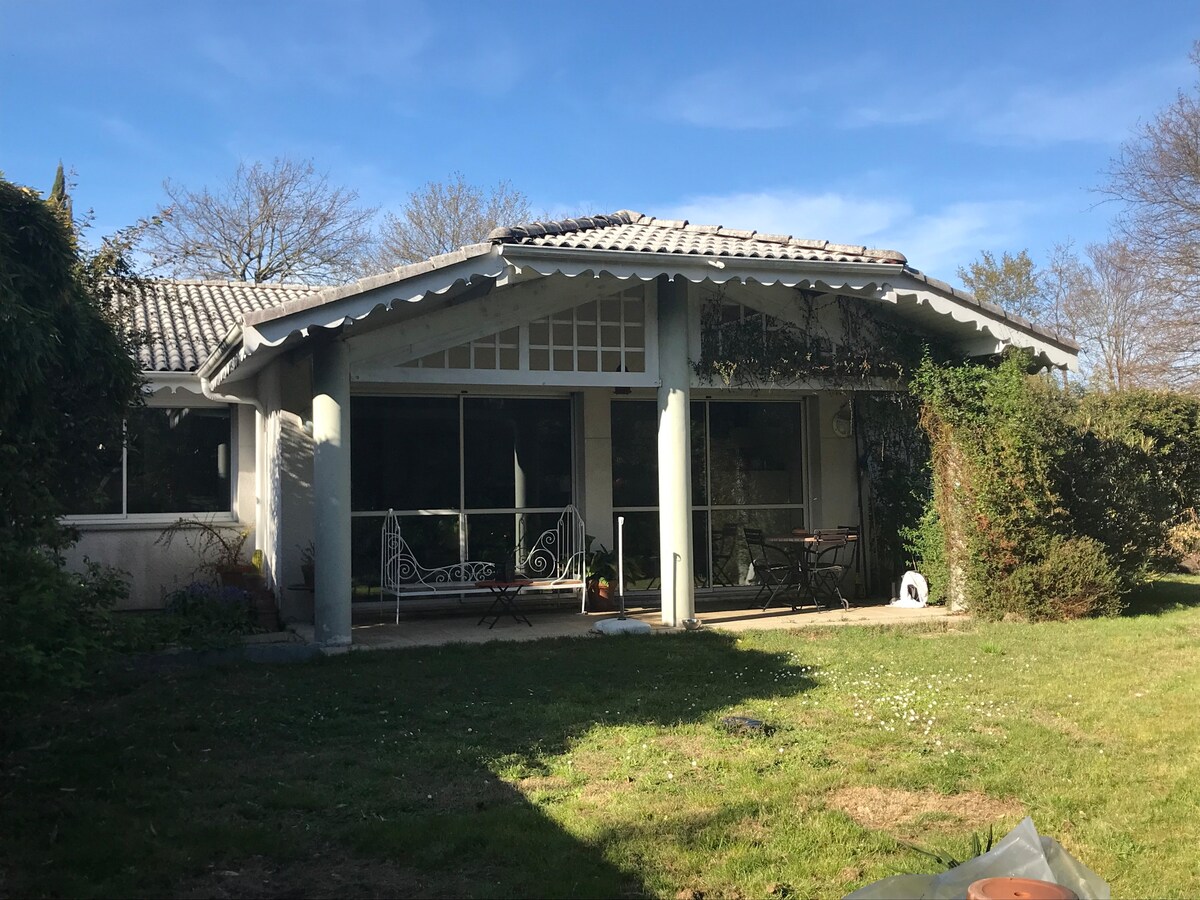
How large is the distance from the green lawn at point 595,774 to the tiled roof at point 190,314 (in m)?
4.69

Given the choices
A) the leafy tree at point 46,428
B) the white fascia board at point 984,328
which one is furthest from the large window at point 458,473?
the white fascia board at point 984,328

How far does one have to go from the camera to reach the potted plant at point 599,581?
38.7ft

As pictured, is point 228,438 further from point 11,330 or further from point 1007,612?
point 1007,612

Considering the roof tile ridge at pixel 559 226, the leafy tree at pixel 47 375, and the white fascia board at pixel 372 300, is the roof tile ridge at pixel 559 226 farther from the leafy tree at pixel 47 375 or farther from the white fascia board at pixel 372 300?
the leafy tree at pixel 47 375

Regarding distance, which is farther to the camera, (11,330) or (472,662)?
(472,662)

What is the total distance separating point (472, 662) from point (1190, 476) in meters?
9.41

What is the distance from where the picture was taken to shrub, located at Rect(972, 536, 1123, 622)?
33.6 feet

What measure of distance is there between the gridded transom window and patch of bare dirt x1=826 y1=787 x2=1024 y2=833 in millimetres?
5801

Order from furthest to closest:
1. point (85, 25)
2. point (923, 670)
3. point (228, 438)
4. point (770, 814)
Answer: point (228, 438) < point (85, 25) < point (923, 670) < point (770, 814)

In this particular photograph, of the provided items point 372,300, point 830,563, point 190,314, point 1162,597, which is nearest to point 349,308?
point 372,300

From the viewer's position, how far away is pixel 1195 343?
80.0 feet

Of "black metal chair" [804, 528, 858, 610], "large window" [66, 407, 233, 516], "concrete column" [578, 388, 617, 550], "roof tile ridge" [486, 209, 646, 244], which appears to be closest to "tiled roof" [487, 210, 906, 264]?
"roof tile ridge" [486, 209, 646, 244]

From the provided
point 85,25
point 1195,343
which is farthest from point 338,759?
point 1195,343

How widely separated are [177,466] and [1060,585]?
33.4ft
